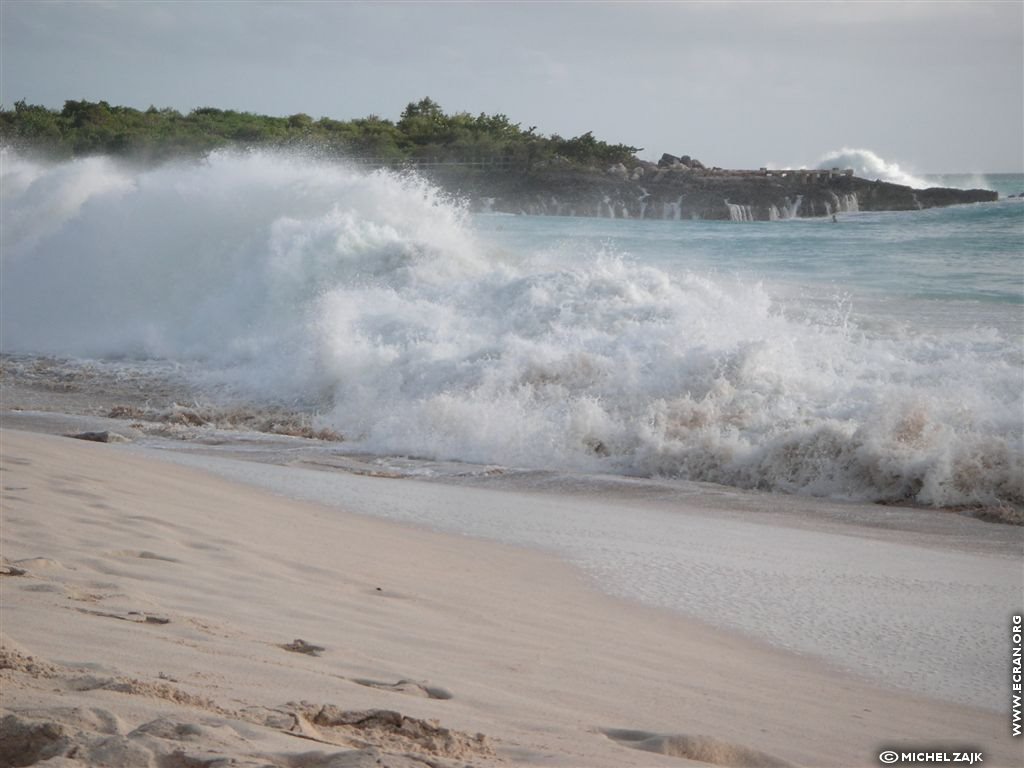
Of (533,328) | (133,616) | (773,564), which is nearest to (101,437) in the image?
(533,328)

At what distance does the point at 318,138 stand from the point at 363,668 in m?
49.4

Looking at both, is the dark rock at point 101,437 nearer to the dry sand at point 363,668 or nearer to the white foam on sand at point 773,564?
the white foam on sand at point 773,564

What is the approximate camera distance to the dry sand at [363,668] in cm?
276

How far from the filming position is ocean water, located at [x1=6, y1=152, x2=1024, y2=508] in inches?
392

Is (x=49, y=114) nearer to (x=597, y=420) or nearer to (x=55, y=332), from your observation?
(x=55, y=332)

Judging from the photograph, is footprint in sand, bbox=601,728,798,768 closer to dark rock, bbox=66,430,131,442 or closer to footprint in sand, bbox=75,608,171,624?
footprint in sand, bbox=75,608,171,624

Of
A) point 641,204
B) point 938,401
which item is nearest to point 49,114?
point 641,204

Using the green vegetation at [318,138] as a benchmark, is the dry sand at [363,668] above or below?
below

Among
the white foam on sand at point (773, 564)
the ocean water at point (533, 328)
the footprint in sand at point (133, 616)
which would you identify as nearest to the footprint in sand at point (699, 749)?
the white foam on sand at point (773, 564)

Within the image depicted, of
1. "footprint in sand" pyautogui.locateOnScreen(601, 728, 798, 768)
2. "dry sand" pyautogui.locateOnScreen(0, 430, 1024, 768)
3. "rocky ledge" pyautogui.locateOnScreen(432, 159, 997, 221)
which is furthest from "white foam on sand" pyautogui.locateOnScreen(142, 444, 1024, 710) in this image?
"rocky ledge" pyautogui.locateOnScreen(432, 159, 997, 221)

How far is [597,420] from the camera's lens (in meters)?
10.7

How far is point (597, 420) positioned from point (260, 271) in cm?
956

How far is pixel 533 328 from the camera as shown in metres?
14.2

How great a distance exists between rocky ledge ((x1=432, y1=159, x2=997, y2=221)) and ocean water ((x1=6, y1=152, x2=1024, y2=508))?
969cm
